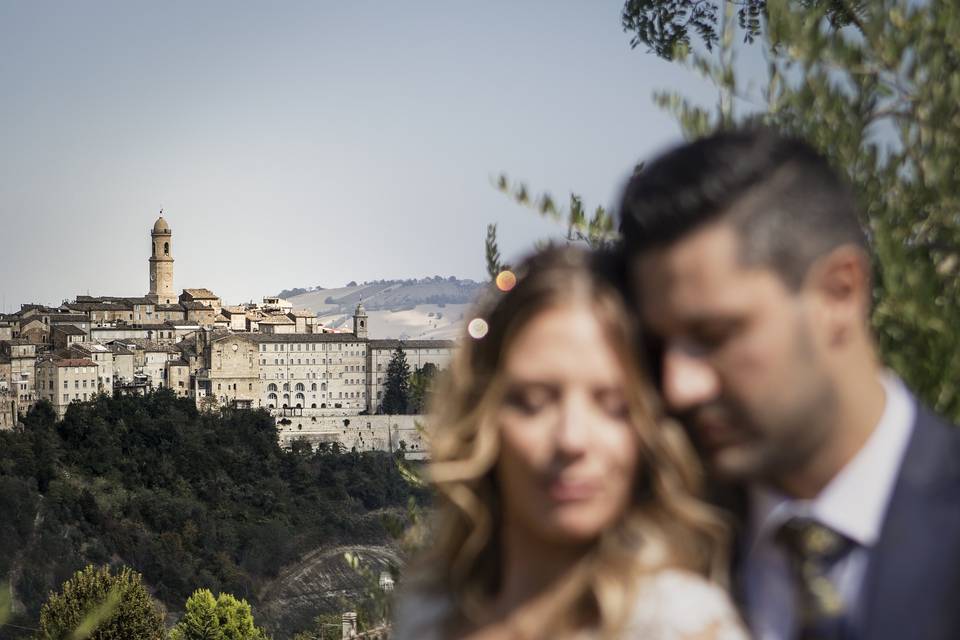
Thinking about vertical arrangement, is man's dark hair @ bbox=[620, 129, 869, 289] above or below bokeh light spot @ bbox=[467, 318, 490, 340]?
above

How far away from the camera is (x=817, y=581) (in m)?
1.04

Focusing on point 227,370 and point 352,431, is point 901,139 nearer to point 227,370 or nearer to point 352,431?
point 352,431

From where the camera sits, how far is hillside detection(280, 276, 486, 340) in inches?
4409

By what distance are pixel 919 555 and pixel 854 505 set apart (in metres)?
0.07

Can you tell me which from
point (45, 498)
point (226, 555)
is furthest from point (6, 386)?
point (226, 555)

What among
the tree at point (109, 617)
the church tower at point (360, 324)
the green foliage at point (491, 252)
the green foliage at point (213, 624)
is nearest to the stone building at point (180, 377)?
the church tower at point (360, 324)

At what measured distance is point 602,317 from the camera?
109cm

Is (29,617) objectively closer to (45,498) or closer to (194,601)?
(194,601)

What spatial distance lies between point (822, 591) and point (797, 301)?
247 mm

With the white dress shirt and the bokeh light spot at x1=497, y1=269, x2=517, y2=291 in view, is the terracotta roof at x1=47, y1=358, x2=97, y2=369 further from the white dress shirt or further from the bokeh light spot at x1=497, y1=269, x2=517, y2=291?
the white dress shirt

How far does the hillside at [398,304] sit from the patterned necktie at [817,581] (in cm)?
10074

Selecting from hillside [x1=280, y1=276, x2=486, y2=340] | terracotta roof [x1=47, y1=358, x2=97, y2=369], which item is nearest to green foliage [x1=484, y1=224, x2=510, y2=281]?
terracotta roof [x1=47, y1=358, x2=97, y2=369]

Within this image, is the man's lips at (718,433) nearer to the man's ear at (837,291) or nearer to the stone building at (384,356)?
the man's ear at (837,291)

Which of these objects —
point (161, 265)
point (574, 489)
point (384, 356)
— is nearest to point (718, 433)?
point (574, 489)
